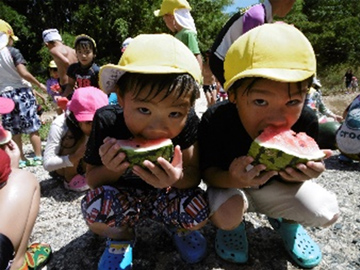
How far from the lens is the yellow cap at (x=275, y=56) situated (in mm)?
1662

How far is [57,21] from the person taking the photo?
73.6ft

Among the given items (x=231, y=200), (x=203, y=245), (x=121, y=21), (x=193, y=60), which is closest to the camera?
(x=193, y=60)

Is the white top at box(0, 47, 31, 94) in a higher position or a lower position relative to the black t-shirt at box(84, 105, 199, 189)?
lower

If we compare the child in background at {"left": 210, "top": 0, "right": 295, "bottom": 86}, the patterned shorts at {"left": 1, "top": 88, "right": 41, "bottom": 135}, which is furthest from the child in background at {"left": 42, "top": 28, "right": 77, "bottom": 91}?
the child in background at {"left": 210, "top": 0, "right": 295, "bottom": 86}

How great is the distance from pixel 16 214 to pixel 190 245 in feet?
3.81

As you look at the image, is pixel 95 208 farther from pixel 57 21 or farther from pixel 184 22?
pixel 57 21

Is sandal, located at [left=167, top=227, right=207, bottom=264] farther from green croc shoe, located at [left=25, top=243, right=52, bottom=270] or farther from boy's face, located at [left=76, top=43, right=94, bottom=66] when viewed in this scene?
boy's face, located at [left=76, top=43, right=94, bottom=66]

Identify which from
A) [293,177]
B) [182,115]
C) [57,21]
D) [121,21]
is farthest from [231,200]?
[57,21]

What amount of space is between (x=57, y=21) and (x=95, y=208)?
2344 centimetres

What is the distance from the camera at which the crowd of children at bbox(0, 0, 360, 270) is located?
68.2 inches

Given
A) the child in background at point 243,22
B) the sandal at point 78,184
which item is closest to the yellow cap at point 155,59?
the child in background at point 243,22

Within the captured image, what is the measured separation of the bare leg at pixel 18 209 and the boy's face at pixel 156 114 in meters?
0.81

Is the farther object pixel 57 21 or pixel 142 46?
pixel 57 21

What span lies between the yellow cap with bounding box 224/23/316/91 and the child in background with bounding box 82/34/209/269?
30 cm
